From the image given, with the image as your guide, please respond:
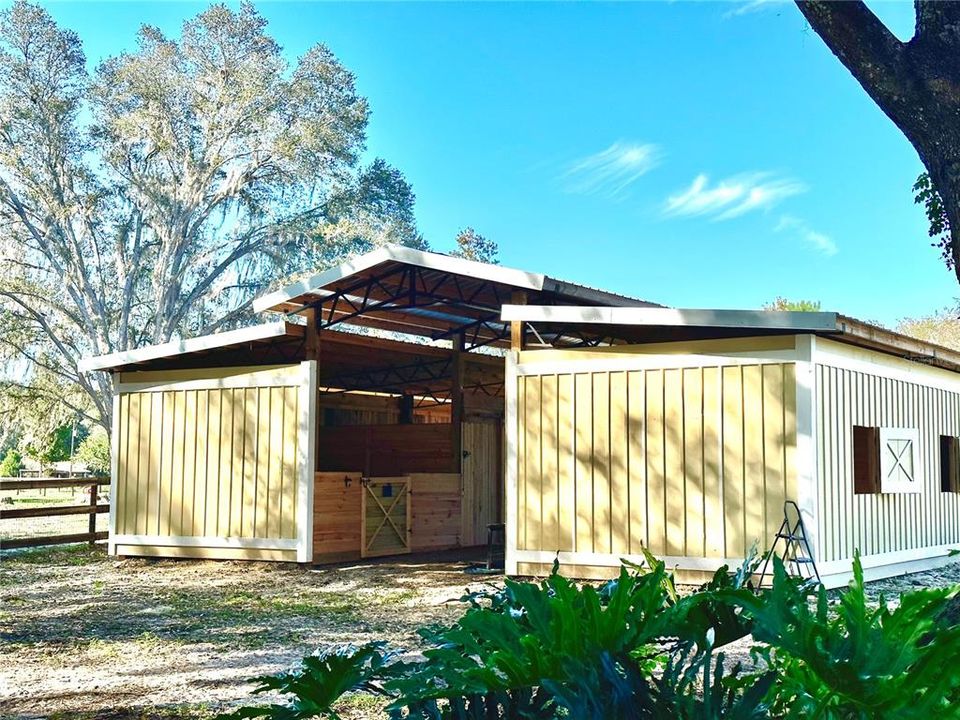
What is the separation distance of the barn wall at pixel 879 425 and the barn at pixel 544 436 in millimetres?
33

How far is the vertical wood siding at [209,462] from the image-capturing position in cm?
1249

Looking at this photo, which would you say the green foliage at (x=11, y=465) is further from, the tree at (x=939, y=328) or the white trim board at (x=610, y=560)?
the tree at (x=939, y=328)

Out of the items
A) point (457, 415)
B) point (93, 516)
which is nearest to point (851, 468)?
point (457, 415)

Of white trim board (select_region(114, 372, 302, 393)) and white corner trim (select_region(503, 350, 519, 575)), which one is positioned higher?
white trim board (select_region(114, 372, 302, 393))

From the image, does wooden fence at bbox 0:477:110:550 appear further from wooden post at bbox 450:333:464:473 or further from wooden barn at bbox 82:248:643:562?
wooden post at bbox 450:333:464:473

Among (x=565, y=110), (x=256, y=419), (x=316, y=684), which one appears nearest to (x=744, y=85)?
(x=565, y=110)

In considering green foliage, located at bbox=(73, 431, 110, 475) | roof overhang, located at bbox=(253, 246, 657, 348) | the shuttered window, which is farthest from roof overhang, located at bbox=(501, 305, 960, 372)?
green foliage, located at bbox=(73, 431, 110, 475)

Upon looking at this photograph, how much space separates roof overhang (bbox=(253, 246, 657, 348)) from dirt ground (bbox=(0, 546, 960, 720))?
318 cm

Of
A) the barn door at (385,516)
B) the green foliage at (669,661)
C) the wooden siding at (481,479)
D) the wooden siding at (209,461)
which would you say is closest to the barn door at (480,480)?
the wooden siding at (481,479)

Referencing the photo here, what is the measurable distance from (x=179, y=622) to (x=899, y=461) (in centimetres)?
746

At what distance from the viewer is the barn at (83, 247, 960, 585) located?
963 centimetres

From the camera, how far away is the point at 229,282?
29656 millimetres

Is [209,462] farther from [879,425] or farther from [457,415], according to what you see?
[879,425]

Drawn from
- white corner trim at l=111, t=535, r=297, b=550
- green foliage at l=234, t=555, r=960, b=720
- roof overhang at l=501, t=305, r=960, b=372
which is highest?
roof overhang at l=501, t=305, r=960, b=372
